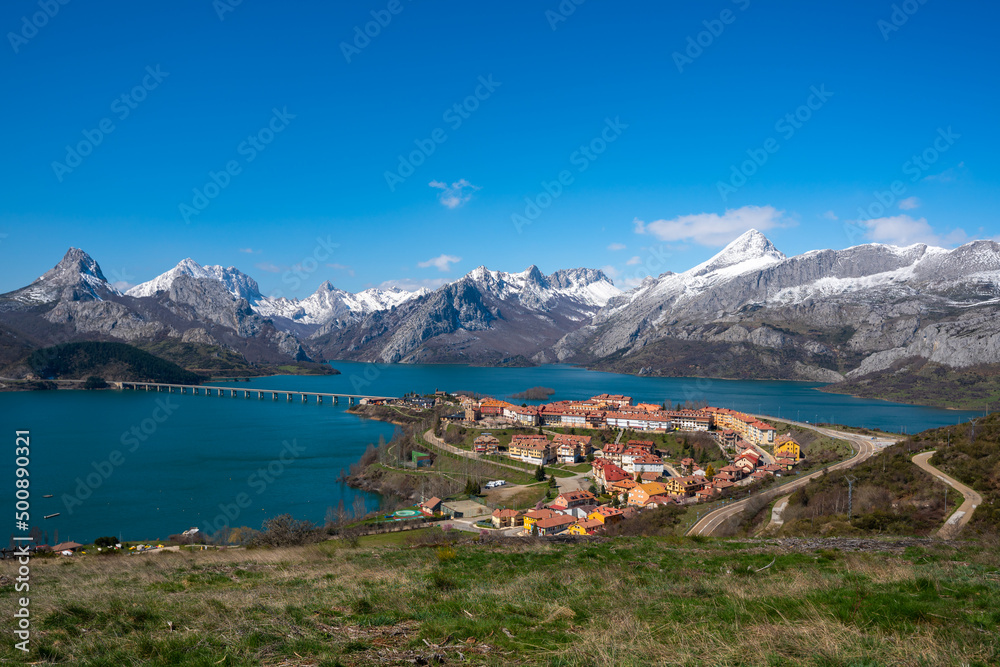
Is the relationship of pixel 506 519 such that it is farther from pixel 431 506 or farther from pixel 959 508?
pixel 959 508

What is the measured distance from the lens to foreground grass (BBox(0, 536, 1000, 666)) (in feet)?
14.3

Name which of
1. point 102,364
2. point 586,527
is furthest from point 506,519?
point 102,364

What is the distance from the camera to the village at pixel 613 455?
39531mm

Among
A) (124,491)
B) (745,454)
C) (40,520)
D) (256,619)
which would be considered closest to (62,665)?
(256,619)

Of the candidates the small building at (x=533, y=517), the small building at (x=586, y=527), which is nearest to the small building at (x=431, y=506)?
the small building at (x=533, y=517)

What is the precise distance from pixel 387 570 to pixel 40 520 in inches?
1749

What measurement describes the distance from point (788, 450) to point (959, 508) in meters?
39.7

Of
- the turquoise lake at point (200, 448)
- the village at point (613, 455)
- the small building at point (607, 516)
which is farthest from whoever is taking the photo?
the turquoise lake at point (200, 448)

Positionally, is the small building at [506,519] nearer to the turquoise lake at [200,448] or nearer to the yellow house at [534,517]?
the yellow house at [534,517]

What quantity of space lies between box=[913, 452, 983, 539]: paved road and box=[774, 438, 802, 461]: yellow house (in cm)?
2469

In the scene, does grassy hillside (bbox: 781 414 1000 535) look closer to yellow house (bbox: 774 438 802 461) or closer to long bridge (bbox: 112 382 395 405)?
yellow house (bbox: 774 438 802 461)

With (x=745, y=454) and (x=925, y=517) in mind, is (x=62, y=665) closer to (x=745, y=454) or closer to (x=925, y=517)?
(x=925, y=517)

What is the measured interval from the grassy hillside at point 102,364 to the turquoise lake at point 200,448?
58.9ft

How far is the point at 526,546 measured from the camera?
13898mm
